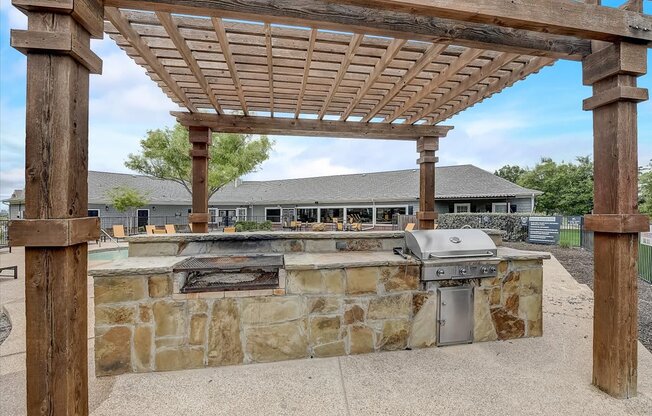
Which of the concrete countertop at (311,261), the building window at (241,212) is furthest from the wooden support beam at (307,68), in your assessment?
the building window at (241,212)

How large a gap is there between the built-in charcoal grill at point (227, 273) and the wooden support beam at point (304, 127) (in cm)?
243

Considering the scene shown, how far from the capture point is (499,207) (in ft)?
54.2

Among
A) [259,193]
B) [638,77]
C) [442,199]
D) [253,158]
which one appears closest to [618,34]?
[638,77]

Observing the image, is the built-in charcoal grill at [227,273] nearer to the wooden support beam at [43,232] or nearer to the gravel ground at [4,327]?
the wooden support beam at [43,232]

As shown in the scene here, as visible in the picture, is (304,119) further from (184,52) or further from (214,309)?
(214,309)

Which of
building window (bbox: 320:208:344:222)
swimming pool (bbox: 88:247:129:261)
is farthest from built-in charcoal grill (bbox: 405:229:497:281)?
building window (bbox: 320:208:344:222)

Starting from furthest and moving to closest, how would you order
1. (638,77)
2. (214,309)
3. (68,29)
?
(214,309) < (638,77) < (68,29)

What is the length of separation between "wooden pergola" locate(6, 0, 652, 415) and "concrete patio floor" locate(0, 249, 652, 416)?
391mm

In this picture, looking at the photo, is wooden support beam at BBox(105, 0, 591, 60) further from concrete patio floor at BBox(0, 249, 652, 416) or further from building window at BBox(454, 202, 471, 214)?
building window at BBox(454, 202, 471, 214)

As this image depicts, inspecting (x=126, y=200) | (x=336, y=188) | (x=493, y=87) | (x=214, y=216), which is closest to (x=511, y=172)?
(x=336, y=188)

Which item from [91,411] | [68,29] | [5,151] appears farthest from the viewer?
[5,151]

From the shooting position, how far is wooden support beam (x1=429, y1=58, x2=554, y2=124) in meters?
3.05

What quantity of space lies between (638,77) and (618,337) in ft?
6.45

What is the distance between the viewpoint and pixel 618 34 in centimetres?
223
